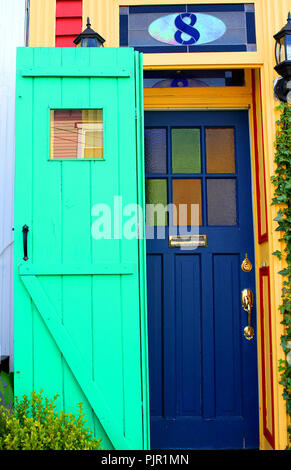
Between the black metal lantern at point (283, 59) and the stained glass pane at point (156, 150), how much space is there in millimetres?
963

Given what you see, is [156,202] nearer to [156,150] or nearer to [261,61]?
[156,150]

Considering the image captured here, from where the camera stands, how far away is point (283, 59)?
3377 millimetres

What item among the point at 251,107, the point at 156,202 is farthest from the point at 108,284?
the point at 251,107

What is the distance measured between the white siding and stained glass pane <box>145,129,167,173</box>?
3.42 feet

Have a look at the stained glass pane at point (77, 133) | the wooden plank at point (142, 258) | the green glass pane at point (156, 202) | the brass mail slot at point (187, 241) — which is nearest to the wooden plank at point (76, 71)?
the wooden plank at point (142, 258)

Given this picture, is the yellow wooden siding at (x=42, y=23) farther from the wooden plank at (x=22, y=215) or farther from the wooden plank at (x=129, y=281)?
the wooden plank at (x=129, y=281)

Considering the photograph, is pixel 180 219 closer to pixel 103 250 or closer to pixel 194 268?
pixel 194 268

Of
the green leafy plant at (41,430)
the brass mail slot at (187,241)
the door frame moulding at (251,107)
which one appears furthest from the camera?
the brass mail slot at (187,241)

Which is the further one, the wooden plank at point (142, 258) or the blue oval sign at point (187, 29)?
the blue oval sign at point (187, 29)

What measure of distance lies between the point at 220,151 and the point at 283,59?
0.85 meters

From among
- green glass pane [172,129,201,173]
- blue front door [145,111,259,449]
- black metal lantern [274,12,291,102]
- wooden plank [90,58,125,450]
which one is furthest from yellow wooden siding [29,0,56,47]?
A: black metal lantern [274,12,291,102]

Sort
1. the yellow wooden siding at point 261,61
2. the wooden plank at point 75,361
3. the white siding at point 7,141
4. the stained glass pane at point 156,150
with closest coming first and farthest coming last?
the wooden plank at point 75,361 < the yellow wooden siding at point 261,61 < the white siding at point 7,141 < the stained glass pane at point 156,150

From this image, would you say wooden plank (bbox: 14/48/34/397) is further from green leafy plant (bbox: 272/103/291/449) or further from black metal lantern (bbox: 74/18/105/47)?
green leafy plant (bbox: 272/103/291/449)

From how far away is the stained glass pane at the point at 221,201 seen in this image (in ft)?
12.8
